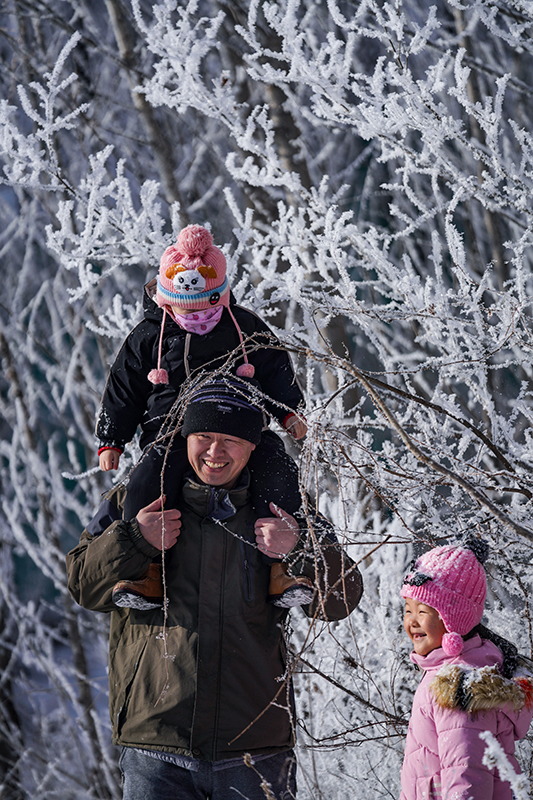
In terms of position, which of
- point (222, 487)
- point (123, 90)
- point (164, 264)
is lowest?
point (123, 90)

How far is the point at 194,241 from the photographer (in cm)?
227

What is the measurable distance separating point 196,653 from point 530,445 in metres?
1.28

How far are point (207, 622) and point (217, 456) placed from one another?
1.51ft

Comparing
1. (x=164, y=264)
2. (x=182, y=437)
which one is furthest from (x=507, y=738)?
(x=164, y=264)

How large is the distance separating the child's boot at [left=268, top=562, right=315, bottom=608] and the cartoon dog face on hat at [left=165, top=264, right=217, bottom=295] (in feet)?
2.83

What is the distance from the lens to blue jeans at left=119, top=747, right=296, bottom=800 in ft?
6.03

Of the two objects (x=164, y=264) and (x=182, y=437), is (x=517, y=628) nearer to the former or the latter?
(x=182, y=437)

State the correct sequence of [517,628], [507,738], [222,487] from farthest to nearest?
[517,628] → [222,487] → [507,738]

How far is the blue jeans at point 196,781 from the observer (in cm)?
184

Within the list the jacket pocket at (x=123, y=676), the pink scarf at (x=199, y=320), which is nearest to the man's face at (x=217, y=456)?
the pink scarf at (x=199, y=320)

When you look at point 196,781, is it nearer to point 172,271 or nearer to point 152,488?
point 152,488

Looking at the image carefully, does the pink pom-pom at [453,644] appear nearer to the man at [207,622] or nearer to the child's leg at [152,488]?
the man at [207,622]

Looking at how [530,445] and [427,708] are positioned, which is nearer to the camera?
[427,708]

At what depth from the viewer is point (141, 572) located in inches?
77.0
